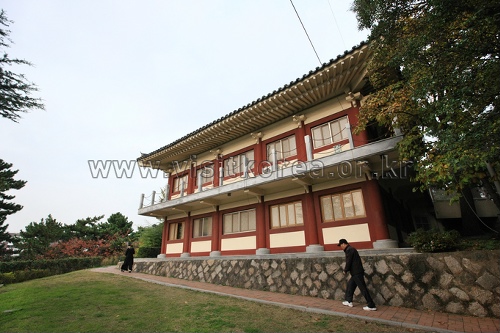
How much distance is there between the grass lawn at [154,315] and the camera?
15.5 ft

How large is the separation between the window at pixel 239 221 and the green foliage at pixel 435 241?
274 inches

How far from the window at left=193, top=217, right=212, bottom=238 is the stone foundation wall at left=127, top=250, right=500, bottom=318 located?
4.26 metres

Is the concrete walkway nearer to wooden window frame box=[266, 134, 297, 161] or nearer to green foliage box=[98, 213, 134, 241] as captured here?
wooden window frame box=[266, 134, 297, 161]

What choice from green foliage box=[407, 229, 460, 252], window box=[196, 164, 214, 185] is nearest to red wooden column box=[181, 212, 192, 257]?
window box=[196, 164, 214, 185]

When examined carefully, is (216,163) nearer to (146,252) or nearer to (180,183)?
(180,183)

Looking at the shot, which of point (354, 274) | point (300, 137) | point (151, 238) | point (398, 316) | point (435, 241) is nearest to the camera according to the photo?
point (398, 316)

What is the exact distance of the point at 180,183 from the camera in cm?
1666

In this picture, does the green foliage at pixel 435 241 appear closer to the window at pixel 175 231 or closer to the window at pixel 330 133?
the window at pixel 330 133

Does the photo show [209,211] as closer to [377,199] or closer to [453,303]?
[377,199]

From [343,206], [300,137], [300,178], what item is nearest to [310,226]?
[343,206]

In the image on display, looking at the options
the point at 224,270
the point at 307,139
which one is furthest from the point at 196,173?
the point at 307,139

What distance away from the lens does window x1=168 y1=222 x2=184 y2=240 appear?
15348 millimetres

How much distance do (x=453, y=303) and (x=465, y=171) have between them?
3.04 m

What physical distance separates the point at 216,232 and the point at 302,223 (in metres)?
4.96
